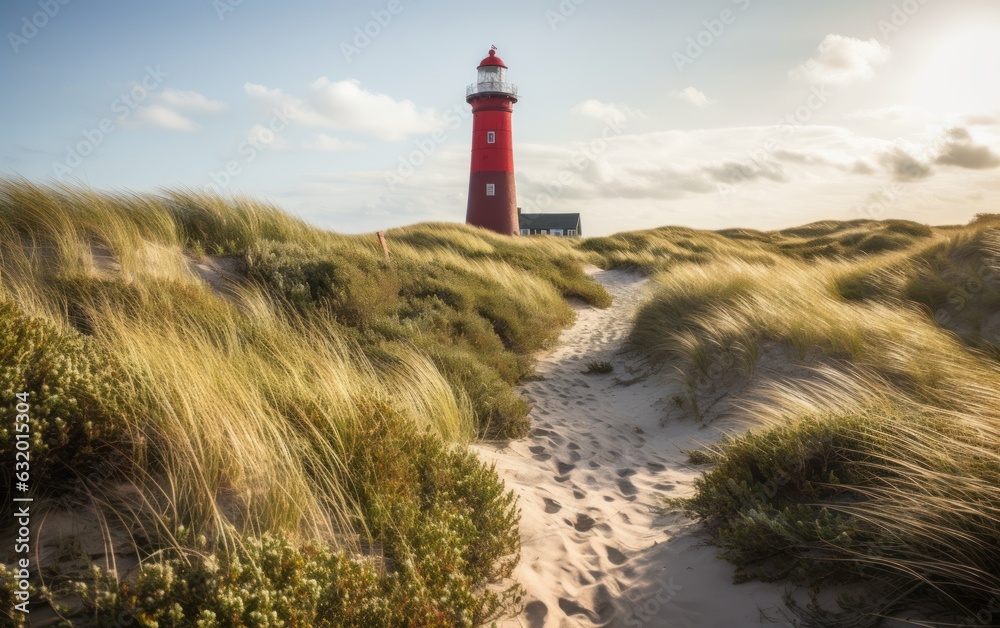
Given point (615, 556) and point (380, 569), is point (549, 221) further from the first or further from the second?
point (380, 569)

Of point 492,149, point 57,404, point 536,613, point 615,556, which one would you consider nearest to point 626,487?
point 615,556

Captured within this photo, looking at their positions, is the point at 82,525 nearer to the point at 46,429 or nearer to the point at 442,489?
the point at 46,429

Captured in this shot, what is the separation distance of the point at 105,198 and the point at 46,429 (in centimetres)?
717

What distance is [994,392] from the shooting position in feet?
13.1

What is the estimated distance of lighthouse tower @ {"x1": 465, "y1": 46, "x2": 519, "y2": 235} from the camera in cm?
2731

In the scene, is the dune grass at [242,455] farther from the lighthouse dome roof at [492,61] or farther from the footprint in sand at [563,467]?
the lighthouse dome roof at [492,61]

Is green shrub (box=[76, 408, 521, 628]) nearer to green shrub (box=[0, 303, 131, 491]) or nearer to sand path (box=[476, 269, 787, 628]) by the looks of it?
sand path (box=[476, 269, 787, 628])

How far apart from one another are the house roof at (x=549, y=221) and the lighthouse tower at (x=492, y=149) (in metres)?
24.3

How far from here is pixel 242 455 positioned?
3.02m

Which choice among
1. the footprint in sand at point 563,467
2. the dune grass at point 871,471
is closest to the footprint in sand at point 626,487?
the footprint in sand at point 563,467

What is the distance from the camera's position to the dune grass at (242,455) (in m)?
2.44

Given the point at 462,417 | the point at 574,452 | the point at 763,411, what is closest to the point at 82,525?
the point at 462,417

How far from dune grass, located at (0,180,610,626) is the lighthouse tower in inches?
887

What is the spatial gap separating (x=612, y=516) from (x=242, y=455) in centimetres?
283
